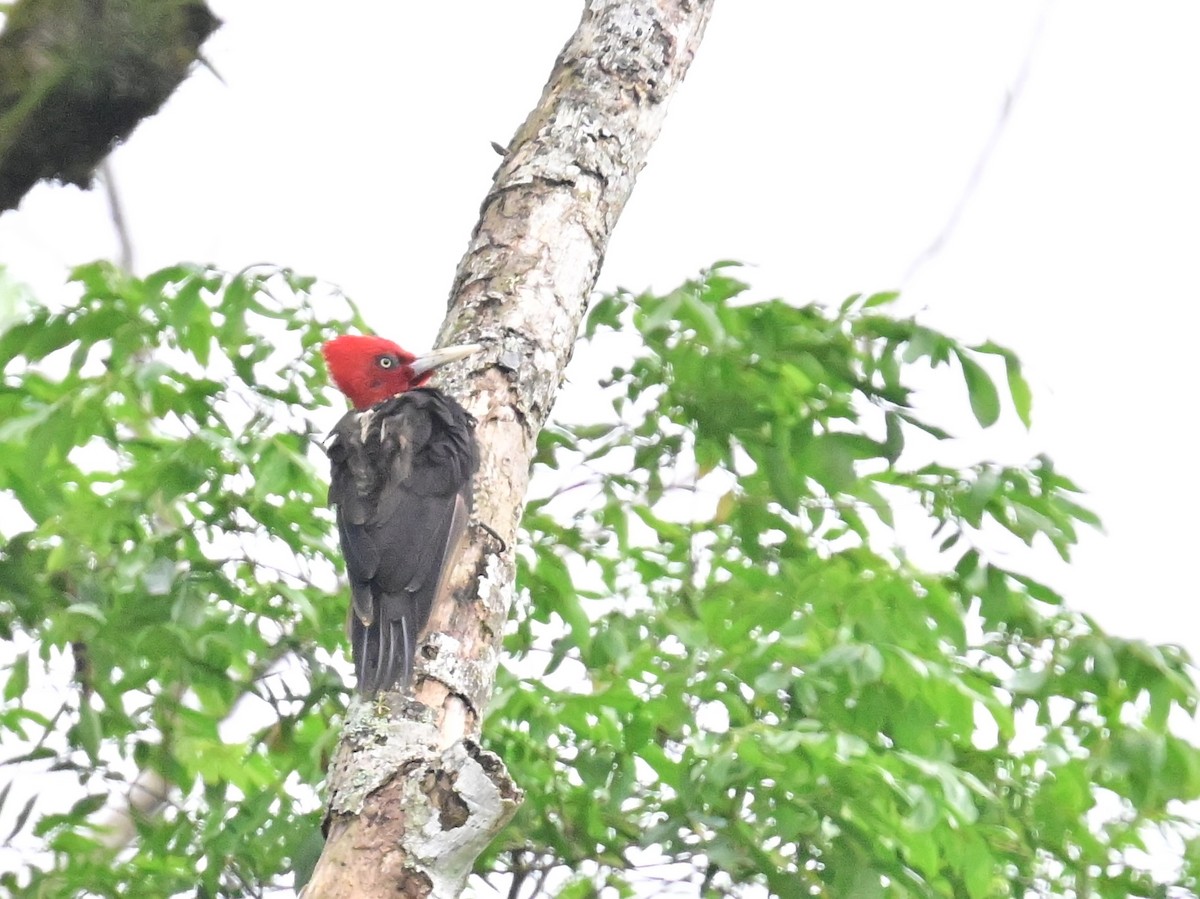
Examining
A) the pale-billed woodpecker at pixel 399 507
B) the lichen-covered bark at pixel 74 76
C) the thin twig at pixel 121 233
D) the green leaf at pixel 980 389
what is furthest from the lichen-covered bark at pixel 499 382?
the thin twig at pixel 121 233

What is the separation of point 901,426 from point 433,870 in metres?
1.65

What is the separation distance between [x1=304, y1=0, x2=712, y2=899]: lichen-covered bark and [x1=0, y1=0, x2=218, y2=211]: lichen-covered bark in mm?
1089

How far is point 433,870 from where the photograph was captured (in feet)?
6.84

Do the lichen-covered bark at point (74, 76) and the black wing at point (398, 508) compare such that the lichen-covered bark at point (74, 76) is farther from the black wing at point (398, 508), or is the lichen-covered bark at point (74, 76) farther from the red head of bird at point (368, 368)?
the red head of bird at point (368, 368)

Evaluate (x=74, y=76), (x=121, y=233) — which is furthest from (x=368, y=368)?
(x=74, y=76)

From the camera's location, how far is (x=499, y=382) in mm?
3074

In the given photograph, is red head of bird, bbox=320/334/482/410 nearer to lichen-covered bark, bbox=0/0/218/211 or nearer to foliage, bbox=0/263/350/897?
foliage, bbox=0/263/350/897

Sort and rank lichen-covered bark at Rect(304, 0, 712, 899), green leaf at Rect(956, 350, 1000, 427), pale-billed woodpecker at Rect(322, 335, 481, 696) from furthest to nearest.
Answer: green leaf at Rect(956, 350, 1000, 427), pale-billed woodpecker at Rect(322, 335, 481, 696), lichen-covered bark at Rect(304, 0, 712, 899)

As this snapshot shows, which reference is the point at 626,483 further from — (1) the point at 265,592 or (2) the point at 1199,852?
(2) the point at 1199,852

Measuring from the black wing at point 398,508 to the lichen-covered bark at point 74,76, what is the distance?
1.52 m

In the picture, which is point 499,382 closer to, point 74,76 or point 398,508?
point 398,508

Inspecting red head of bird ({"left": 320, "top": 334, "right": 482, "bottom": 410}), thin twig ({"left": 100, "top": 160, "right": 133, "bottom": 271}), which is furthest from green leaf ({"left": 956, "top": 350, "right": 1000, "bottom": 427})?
thin twig ({"left": 100, "top": 160, "right": 133, "bottom": 271})

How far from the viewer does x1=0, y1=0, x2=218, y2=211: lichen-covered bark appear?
127cm

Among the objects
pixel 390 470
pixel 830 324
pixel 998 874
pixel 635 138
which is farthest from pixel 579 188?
pixel 998 874
